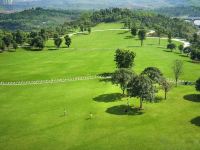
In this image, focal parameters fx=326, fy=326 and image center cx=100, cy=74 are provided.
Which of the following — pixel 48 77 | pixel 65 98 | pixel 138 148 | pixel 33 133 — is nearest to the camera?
pixel 138 148

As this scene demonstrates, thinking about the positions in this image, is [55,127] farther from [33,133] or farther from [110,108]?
[110,108]

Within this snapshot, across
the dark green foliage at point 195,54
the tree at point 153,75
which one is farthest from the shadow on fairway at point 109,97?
the dark green foliage at point 195,54

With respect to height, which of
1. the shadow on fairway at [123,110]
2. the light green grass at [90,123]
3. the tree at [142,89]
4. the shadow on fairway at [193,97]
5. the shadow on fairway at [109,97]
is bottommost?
the light green grass at [90,123]

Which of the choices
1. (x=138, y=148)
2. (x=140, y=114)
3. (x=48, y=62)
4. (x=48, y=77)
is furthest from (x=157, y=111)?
(x=48, y=62)

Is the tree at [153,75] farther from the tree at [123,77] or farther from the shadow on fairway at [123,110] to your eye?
the shadow on fairway at [123,110]

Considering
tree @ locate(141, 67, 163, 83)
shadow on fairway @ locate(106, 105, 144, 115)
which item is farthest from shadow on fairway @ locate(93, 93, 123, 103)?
tree @ locate(141, 67, 163, 83)
